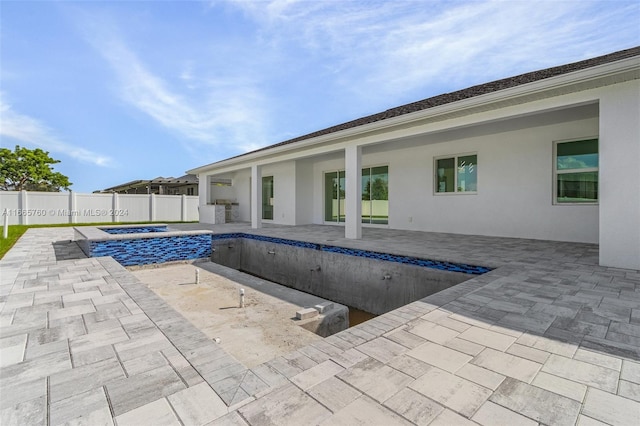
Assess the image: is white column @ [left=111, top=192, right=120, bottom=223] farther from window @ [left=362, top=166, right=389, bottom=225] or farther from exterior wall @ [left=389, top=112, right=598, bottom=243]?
exterior wall @ [left=389, top=112, right=598, bottom=243]

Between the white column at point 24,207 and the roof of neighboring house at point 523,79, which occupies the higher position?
the roof of neighboring house at point 523,79

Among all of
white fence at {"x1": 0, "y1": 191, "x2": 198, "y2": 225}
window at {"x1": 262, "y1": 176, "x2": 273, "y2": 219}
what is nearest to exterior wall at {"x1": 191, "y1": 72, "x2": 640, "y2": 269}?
window at {"x1": 262, "y1": 176, "x2": 273, "y2": 219}

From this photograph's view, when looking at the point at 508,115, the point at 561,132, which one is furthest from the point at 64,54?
the point at 561,132

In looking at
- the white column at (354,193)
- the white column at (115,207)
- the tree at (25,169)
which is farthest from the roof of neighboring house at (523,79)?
the tree at (25,169)

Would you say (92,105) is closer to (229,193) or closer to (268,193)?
(229,193)

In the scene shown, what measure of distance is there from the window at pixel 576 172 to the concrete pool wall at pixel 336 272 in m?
4.70

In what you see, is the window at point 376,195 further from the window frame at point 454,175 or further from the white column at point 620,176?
the white column at point 620,176

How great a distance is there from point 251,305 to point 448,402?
3839 millimetres

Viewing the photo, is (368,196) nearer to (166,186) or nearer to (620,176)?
(620,176)

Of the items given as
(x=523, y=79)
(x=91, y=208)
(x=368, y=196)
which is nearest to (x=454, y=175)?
(x=523, y=79)

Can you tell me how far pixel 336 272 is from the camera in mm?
7520

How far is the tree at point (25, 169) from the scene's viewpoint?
77.1 feet

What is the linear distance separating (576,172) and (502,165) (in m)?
1.68

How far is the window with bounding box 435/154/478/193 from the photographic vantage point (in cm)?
951
